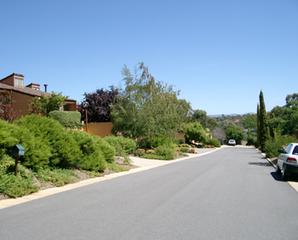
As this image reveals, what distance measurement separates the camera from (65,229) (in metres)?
7.78

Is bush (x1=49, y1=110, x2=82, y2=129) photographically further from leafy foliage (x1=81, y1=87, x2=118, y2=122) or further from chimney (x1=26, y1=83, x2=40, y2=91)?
chimney (x1=26, y1=83, x2=40, y2=91)

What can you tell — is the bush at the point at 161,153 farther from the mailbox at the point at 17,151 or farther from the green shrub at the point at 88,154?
the mailbox at the point at 17,151

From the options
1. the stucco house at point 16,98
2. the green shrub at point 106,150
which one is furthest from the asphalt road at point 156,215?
the stucco house at point 16,98

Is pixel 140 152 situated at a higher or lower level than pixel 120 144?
lower

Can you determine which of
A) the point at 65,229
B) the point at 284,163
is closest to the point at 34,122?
the point at 65,229

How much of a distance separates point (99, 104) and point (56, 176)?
116ft

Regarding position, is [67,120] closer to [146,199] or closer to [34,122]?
[34,122]

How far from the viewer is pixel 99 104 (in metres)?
50.1

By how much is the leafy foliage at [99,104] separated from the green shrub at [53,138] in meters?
32.1

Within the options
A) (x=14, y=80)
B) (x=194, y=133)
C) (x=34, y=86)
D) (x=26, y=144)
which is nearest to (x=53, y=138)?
(x=26, y=144)

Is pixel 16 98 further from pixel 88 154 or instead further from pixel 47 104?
pixel 88 154

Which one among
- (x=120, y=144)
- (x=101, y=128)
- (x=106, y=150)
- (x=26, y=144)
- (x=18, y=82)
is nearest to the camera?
(x=26, y=144)

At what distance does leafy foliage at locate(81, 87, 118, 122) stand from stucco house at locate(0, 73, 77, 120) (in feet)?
11.4

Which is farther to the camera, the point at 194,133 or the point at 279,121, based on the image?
the point at 279,121
